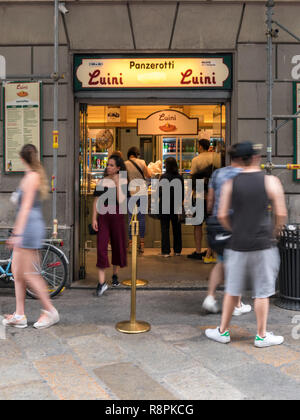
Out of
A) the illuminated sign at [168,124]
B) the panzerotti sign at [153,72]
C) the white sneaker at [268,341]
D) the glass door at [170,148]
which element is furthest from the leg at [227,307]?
the glass door at [170,148]

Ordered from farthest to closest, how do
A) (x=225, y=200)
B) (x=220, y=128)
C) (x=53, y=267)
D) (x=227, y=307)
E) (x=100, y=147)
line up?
(x=100, y=147) → (x=220, y=128) → (x=53, y=267) → (x=227, y=307) → (x=225, y=200)

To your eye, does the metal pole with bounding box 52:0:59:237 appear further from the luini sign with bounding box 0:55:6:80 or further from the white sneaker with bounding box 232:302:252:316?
the white sneaker with bounding box 232:302:252:316

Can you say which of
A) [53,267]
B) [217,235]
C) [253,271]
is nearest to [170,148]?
[53,267]

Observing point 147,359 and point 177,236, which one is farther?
point 177,236

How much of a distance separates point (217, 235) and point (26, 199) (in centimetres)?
210

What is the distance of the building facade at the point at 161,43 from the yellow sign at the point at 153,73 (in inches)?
5.7

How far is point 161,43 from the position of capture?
24.5ft

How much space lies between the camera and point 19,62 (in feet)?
24.5

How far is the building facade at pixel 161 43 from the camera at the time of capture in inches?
291

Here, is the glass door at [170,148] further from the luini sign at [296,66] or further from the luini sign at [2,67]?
the luini sign at [2,67]

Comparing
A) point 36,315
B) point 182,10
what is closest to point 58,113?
point 182,10

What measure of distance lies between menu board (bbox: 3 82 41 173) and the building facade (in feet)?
0.36

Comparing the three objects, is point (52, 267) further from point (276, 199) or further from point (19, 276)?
point (276, 199)

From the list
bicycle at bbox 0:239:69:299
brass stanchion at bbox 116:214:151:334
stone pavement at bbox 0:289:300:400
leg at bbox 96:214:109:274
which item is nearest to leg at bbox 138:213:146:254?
leg at bbox 96:214:109:274
